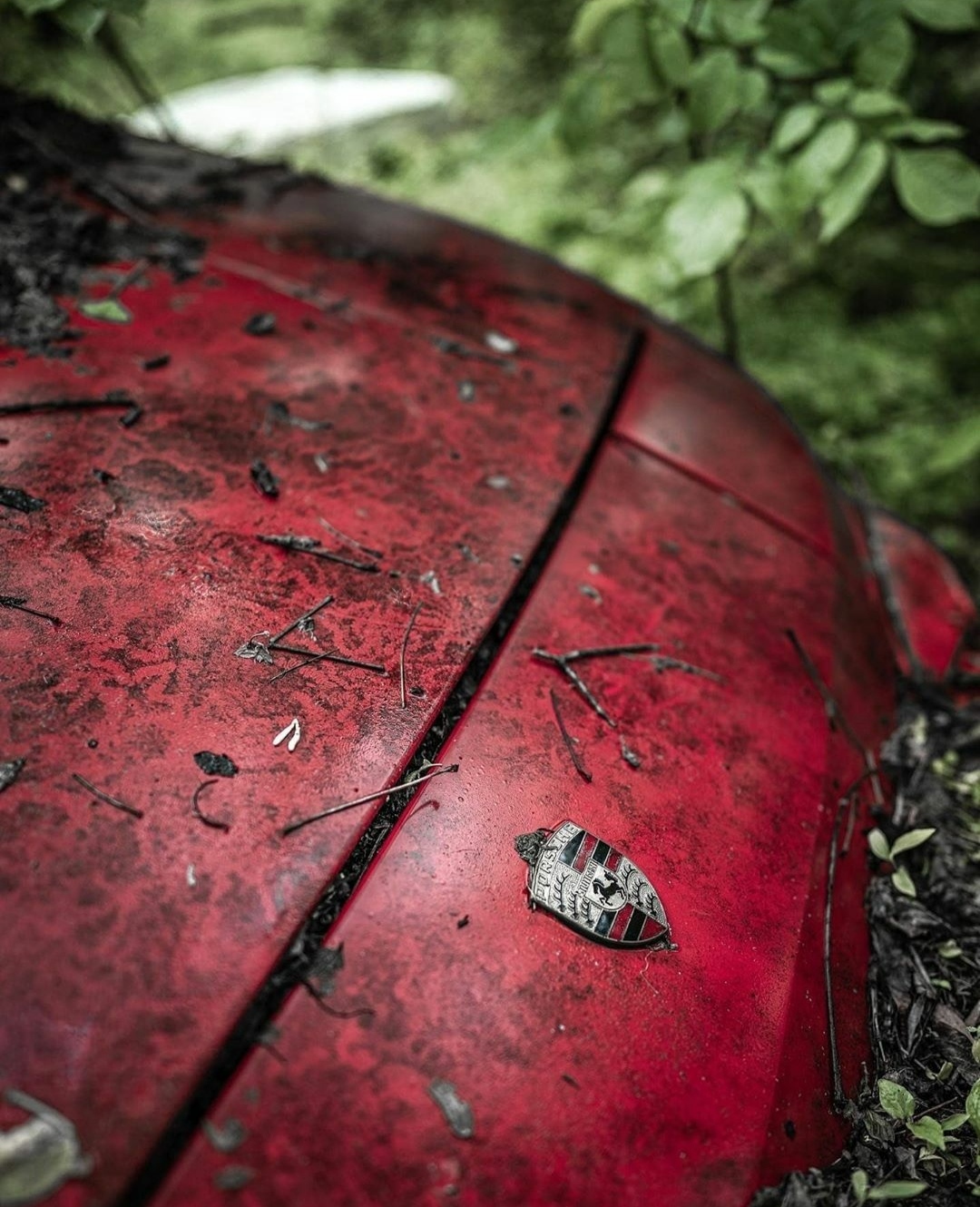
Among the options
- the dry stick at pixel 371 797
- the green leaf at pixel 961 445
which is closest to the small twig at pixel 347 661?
the dry stick at pixel 371 797

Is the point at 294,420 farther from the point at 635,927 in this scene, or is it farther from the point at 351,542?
the point at 635,927

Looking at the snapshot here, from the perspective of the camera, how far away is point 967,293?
3.10 metres

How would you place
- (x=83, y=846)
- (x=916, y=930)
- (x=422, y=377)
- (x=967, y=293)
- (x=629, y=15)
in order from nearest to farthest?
(x=83, y=846) < (x=916, y=930) < (x=422, y=377) < (x=629, y=15) < (x=967, y=293)

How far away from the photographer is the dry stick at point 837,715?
4.52ft

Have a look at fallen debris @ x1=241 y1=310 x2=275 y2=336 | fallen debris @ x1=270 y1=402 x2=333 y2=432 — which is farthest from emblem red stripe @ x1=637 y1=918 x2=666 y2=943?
fallen debris @ x1=241 y1=310 x2=275 y2=336

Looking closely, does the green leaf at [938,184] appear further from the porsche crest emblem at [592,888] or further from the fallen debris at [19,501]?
the fallen debris at [19,501]

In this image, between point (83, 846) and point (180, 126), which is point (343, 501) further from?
point (180, 126)

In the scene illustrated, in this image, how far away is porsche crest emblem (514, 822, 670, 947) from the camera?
937 mm

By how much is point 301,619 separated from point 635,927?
61cm

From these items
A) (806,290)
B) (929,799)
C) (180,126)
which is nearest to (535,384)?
(929,799)

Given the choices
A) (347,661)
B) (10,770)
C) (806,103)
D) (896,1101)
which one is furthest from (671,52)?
(896,1101)

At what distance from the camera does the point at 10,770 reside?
889mm

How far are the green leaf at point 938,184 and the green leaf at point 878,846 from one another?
1326 millimetres

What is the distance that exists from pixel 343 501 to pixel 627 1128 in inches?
37.4
